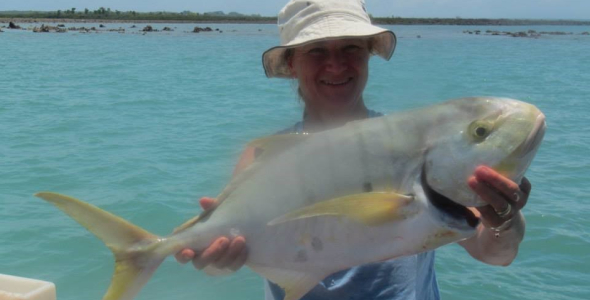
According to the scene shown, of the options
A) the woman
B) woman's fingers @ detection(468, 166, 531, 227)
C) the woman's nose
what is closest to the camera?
woman's fingers @ detection(468, 166, 531, 227)

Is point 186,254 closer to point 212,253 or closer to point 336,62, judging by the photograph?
point 212,253

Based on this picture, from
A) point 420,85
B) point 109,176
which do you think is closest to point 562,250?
point 420,85

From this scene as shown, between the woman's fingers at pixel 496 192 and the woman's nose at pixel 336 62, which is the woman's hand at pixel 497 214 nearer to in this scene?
the woman's fingers at pixel 496 192

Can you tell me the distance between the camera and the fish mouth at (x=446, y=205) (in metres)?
1.88

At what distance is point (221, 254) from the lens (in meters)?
2.16

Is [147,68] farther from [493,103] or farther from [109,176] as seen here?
[493,103]

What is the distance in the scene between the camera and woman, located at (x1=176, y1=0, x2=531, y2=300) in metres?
2.29

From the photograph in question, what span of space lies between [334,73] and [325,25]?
8.2 inches

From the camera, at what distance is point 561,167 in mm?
11172

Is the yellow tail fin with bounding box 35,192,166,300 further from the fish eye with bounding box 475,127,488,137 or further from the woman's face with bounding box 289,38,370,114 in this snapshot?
the fish eye with bounding box 475,127,488,137

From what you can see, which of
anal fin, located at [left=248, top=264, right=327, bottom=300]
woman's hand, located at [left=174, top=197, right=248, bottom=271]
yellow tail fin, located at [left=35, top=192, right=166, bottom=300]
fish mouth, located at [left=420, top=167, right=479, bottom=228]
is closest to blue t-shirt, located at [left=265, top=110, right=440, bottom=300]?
anal fin, located at [left=248, top=264, right=327, bottom=300]

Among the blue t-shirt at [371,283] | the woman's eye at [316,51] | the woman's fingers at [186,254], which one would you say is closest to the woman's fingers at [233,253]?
the woman's fingers at [186,254]

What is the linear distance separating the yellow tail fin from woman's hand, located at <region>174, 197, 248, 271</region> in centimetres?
10

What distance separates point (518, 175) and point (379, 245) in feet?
1.53
